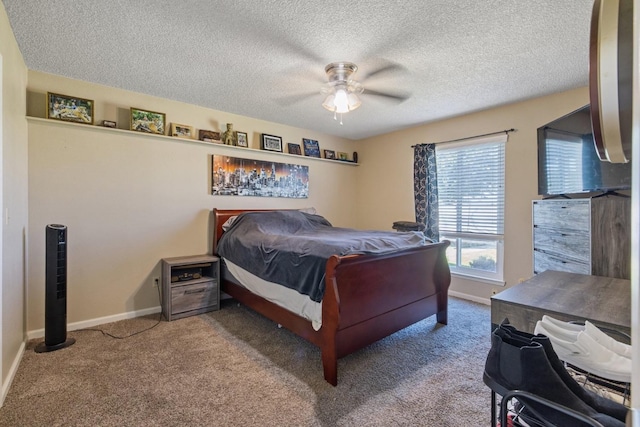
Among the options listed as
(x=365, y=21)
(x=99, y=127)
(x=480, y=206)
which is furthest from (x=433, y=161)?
(x=99, y=127)

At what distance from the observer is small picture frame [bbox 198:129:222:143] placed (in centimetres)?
357

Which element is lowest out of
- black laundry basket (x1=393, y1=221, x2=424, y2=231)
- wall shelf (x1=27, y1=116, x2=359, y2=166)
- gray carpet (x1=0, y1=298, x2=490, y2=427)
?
gray carpet (x1=0, y1=298, x2=490, y2=427)

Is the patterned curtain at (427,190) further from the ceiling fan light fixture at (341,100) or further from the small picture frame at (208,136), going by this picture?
the small picture frame at (208,136)

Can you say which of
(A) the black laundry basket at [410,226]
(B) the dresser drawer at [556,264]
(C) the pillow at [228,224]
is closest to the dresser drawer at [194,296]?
(C) the pillow at [228,224]

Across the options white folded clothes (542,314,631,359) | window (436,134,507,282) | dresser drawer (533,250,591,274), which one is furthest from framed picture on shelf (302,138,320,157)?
white folded clothes (542,314,631,359)

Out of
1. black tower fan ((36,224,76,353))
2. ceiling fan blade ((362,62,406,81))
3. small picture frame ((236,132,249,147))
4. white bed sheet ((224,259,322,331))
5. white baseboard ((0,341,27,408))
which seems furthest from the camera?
small picture frame ((236,132,249,147))

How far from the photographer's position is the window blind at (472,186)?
11.7 ft

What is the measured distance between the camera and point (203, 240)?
11.8 ft

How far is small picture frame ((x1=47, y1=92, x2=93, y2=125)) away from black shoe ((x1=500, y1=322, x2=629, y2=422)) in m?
3.71

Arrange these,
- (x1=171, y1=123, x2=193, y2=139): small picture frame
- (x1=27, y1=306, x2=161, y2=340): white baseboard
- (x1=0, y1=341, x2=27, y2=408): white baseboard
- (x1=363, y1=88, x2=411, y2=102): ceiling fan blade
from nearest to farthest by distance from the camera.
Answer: (x1=0, y1=341, x2=27, y2=408): white baseboard
(x1=27, y1=306, x2=161, y2=340): white baseboard
(x1=363, y1=88, x2=411, y2=102): ceiling fan blade
(x1=171, y1=123, x2=193, y2=139): small picture frame

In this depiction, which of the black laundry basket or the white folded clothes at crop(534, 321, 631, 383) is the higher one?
the black laundry basket

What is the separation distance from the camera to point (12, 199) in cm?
204

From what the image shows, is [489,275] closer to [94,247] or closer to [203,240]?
[203,240]

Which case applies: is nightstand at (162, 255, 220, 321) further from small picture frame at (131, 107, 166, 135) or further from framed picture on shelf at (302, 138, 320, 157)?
framed picture on shelf at (302, 138, 320, 157)
